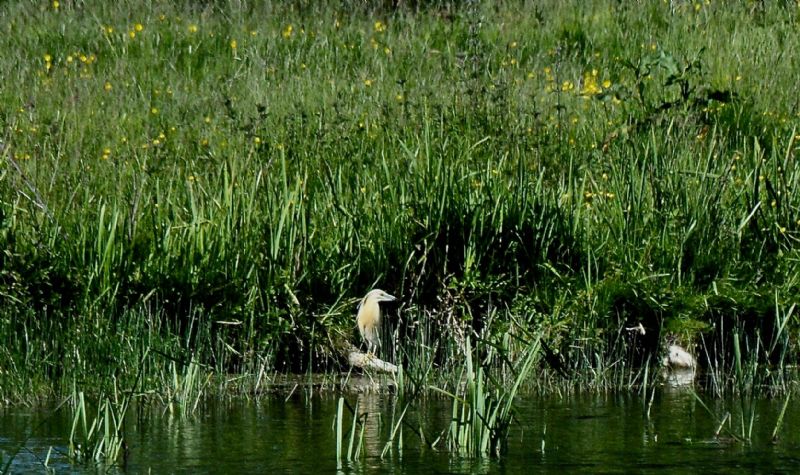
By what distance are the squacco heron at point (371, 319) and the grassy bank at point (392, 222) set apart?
Result: 0.68 ft

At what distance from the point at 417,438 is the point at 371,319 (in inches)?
61.9

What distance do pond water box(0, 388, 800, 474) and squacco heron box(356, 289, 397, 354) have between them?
549 mm

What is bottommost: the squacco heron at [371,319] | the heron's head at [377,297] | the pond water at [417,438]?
A: the pond water at [417,438]

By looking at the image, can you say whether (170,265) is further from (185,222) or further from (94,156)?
(94,156)

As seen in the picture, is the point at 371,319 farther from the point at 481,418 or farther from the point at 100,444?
the point at 100,444

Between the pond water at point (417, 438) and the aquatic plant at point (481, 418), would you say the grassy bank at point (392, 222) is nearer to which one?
the pond water at point (417, 438)

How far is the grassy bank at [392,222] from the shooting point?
6512mm

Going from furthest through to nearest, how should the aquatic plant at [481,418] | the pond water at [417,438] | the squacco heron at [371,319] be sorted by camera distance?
the squacco heron at [371,319] < the pond water at [417,438] < the aquatic plant at [481,418]

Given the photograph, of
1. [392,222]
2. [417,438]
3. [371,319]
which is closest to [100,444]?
[417,438]

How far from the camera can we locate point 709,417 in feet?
17.8

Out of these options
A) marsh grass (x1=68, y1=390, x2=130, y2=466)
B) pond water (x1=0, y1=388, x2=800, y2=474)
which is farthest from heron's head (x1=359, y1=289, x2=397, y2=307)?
marsh grass (x1=68, y1=390, x2=130, y2=466)

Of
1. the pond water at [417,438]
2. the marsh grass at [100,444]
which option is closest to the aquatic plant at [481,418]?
the pond water at [417,438]

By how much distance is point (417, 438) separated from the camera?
16.3 feet

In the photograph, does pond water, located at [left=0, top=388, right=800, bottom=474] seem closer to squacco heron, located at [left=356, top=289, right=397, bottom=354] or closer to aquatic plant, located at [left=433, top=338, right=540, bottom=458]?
aquatic plant, located at [left=433, top=338, right=540, bottom=458]
